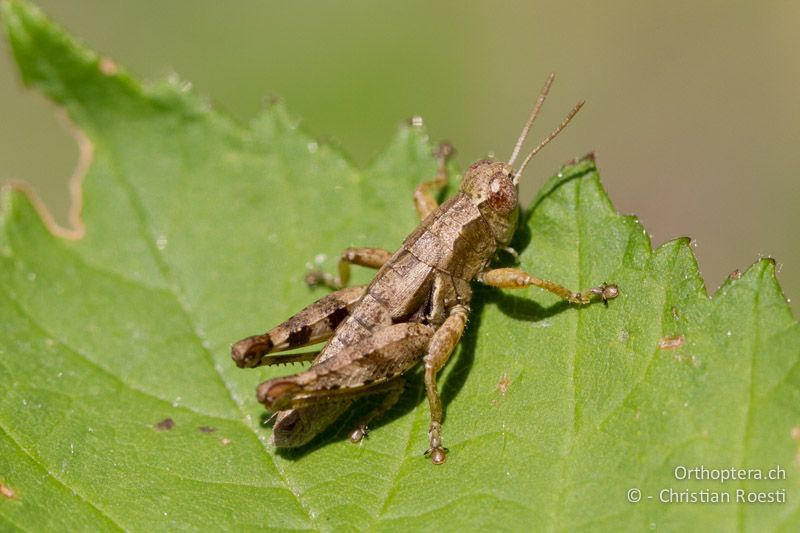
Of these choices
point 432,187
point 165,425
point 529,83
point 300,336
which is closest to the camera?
point 165,425

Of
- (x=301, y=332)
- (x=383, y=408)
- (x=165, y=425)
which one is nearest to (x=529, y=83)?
(x=301, y=332)

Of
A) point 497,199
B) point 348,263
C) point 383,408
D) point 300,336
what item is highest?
point 497,199

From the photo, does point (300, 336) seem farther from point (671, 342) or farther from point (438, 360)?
point (671, 342)

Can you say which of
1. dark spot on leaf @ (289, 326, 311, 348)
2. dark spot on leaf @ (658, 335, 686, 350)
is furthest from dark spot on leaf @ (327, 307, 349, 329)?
dark spot on leaf @ (658, 335, 686, 350)

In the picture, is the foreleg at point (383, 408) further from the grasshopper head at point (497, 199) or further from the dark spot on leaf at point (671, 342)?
the dark spot on leaf at point (671, 342)

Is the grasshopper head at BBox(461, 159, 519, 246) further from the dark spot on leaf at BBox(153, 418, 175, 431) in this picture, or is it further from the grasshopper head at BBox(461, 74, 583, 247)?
the dark spot on leaf at BBox(153, 418, 175, 431)

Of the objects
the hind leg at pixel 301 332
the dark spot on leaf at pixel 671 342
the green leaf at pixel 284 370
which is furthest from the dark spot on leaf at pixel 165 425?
the dark spot on leaf at pixel 671 342
